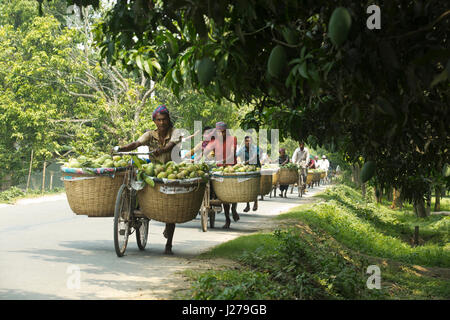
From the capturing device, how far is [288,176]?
65.3 ft

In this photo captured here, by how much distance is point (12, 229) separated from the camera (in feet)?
32.3

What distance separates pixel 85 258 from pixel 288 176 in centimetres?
1355

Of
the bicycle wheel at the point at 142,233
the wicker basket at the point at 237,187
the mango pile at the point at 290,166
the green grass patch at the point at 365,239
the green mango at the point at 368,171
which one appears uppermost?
the green mango at the point at 368,171

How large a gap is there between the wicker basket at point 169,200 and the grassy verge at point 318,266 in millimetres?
705

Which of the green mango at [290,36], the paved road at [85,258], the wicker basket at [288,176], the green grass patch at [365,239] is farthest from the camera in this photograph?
the wicker basket at [288,176]

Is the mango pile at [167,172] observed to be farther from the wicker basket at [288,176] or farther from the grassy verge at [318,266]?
the wicker basket at [288,176]

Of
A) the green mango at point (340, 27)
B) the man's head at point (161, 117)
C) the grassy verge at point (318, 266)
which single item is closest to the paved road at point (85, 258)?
the grassy verge at point (318, 266)

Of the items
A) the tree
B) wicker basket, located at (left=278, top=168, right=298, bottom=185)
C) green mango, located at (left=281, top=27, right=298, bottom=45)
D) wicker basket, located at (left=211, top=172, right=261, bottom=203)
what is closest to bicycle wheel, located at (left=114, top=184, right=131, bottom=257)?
the tree

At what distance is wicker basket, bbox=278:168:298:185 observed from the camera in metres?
19.7

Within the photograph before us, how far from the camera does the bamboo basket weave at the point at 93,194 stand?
7027mm

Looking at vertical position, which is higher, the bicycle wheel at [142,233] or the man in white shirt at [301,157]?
the man in white shirt at [301,157]

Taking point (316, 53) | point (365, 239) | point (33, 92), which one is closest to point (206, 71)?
point (316, 53)
